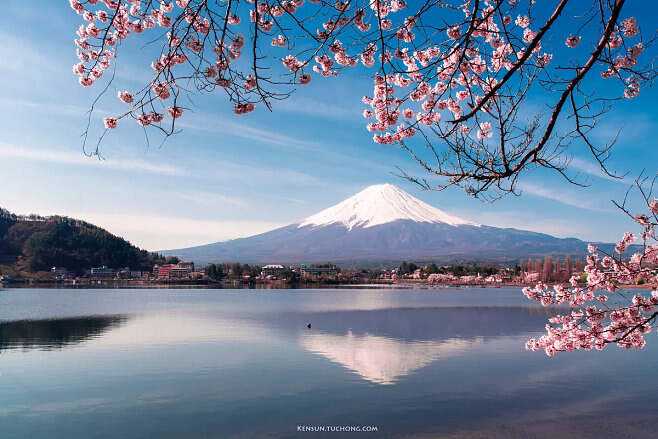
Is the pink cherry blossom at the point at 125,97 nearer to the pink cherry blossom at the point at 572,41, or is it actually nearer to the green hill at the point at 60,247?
the pink cherry blossom at the point at 572,41

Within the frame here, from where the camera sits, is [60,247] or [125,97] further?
[60,247]

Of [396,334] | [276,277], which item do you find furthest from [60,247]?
[396,334]

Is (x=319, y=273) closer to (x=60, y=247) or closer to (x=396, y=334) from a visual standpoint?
(x=60, y=247)

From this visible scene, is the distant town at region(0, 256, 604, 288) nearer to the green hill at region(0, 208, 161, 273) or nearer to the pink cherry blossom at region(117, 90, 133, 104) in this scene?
the green hill at region(0, 208, 161, 273)

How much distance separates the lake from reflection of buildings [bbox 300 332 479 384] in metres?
0.06

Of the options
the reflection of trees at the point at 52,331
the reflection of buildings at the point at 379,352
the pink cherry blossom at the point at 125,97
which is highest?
the pink cherry blossom at the point at 125,97

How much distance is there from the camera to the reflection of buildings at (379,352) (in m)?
13.5

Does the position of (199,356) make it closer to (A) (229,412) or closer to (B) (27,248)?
(A) (229,412)

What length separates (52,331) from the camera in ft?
66.6

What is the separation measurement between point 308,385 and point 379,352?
5.19 metres

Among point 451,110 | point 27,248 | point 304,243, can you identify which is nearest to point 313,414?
point 451,110

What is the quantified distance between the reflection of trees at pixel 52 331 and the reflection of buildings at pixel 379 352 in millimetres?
7754

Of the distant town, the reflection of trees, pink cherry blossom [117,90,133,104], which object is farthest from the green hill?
pink cherry blossom [117,90,133,104]

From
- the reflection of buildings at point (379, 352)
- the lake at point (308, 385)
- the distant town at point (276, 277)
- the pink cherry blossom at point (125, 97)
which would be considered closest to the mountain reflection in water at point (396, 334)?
the reflection of buildings at point (379, 352)
